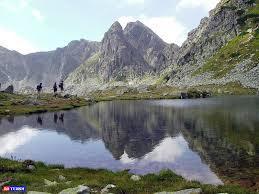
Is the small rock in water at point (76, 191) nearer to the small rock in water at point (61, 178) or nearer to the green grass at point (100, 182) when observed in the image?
the green grass at point (100, 182)


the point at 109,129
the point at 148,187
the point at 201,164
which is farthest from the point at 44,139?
the point at 148,187

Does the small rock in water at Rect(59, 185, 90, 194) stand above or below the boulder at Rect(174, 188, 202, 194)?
above

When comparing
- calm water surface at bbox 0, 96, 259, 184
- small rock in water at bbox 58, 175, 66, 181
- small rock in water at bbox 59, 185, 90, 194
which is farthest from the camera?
calm water surface at bbox 0, 96, 259, 184

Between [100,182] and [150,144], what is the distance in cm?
3660

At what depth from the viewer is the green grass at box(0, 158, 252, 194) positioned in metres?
30.3

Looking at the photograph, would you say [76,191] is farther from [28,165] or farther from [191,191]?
[28,165]

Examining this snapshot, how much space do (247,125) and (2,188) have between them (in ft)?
232

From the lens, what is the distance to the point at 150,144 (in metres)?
71.7

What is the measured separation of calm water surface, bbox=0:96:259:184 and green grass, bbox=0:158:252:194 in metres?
8.05

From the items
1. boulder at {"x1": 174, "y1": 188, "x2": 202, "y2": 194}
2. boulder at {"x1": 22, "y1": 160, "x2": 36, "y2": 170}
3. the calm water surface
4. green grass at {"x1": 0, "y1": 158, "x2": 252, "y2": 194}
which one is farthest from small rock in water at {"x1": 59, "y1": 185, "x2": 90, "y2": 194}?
the calm water surface

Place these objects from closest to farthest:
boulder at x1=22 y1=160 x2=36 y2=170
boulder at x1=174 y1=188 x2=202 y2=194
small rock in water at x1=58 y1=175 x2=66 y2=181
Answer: boulder at x1=174 y1=188 x2=202 y2=194, small rock in water at x1=58 y1=175 x2=66 y2=181, boulder at x1=22 y1=160 x2=36 y2=170

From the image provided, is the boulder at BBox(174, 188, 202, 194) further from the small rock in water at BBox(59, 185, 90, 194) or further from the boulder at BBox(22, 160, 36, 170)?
the boulder at BBox(22, 160, 36, 170)

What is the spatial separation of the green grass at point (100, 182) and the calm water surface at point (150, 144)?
8.05 metres

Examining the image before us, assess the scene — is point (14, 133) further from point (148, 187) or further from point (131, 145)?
point (148, 187)
